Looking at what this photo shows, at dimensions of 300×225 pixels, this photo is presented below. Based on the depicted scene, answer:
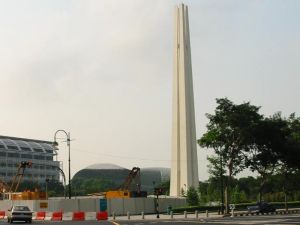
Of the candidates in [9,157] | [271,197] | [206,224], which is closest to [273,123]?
[206,224]

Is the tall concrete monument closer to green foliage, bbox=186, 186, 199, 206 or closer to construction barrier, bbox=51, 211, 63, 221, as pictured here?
green foliage, bbox=186, 186, 199, 206

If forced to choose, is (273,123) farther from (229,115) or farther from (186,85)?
(186,85)

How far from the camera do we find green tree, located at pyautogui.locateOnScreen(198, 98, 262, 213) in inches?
2475

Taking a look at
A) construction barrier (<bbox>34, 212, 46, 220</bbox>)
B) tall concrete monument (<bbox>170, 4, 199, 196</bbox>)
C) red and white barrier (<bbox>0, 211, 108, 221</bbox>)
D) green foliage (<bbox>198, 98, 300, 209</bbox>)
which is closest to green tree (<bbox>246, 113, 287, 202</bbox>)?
green foliage (<bbox>198, 98, 300, 209</bbox>)

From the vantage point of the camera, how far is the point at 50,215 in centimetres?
6256

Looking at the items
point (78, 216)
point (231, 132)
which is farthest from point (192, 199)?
point (78, 216)

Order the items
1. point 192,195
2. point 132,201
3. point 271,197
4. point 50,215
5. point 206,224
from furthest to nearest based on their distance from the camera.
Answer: point 271,197, point 192,195, point 132,201, point 50,215, point 206,224

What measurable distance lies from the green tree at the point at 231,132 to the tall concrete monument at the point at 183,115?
39.5 m

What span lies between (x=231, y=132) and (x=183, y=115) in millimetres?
41918

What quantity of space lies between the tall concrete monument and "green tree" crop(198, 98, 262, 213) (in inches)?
1554

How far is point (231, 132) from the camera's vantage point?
63531mm

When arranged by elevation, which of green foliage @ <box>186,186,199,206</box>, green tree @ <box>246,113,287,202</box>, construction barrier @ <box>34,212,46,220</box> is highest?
green tree @ <box>246,113,287,202</box>

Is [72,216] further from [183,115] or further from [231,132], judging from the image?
[183,115]

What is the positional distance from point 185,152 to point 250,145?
129 feet
